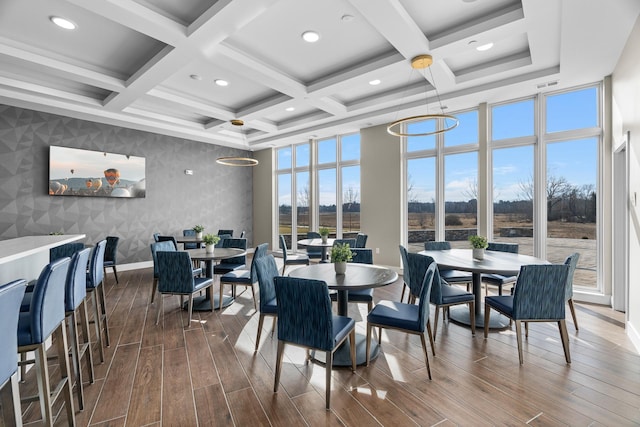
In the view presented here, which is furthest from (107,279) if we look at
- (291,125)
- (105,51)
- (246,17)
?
(246,17)

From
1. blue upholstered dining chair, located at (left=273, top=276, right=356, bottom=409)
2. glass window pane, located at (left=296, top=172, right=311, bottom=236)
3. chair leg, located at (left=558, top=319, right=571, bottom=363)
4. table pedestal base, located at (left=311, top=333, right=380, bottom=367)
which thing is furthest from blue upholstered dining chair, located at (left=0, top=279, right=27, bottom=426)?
glass window pane, located at (left=296, top=172, right=311, bottom=236)

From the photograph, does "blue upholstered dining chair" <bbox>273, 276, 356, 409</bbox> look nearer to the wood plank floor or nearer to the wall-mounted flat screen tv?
the wood plank floor

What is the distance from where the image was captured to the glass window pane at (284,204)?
9.30 m

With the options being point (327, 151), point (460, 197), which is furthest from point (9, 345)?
point (327, 151)

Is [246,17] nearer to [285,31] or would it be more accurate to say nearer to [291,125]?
[285,31]

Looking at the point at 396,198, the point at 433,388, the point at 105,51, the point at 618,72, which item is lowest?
the point at 433,388

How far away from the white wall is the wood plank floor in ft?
1.03

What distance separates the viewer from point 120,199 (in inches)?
277

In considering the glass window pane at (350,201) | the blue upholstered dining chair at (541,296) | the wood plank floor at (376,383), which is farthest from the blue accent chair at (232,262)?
the blue upholstered dining chair at (541,296)

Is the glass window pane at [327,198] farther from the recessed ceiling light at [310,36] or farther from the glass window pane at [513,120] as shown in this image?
the recessed ceiling light at [310,36]

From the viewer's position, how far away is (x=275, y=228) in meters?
9.46

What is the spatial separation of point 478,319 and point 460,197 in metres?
2.87

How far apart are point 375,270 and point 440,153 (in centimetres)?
399

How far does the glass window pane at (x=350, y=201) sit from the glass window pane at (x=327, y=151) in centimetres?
54
